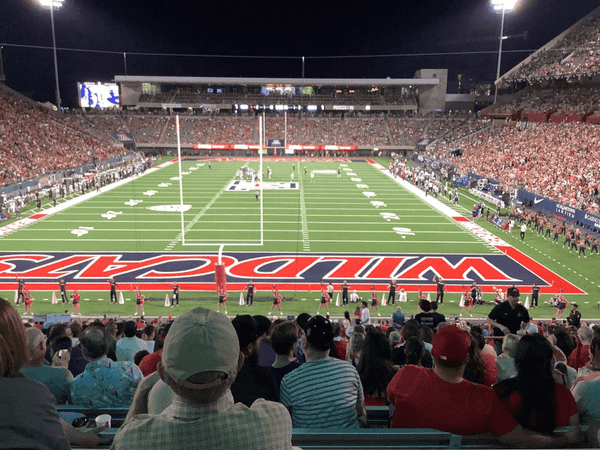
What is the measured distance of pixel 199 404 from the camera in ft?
5.60

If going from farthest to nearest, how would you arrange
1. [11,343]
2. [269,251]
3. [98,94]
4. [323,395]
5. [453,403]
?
[98,94] < [269,251] < [323,395] < [453,403] < [11,343]

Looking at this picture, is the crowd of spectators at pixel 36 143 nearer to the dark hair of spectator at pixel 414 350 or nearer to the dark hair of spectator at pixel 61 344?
the dark hair of spectator at pixel 61 344

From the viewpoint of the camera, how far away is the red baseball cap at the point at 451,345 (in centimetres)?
280

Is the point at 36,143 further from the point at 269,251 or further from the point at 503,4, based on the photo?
the point at 503,4

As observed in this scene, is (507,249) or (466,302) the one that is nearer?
(466,302)

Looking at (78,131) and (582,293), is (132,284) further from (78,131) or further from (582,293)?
(78,131)

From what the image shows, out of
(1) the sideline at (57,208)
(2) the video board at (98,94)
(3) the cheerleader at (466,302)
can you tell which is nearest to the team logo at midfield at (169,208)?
(1) the sideline at (57,208)

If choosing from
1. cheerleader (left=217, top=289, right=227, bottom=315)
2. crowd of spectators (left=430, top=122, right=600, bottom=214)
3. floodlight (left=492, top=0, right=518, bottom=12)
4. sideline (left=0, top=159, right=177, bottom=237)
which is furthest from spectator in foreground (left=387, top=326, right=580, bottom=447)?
floodlight (left=492, top=0, right=518, bottom=12)

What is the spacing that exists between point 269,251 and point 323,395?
Answer: 1677cm

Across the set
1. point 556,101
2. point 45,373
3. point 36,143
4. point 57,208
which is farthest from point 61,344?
point 556,101

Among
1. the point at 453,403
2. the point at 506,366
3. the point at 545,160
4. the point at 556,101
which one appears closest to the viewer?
the point at 453,403

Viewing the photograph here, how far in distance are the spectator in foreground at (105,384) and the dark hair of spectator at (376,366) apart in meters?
1.90

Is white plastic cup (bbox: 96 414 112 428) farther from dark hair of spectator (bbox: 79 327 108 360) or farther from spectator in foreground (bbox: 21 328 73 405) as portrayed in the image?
dark hair of spectator (bbox: 79 327 108 360)

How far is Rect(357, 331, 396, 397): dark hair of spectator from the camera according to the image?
13.0 ft
